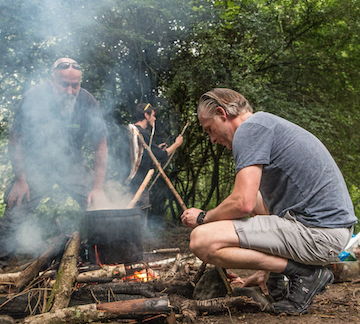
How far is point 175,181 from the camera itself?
7445 mm

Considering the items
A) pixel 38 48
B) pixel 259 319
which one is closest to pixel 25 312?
pixel 259 319

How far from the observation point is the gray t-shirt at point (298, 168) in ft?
6.30

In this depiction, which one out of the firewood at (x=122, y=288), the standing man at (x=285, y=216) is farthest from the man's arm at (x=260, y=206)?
the firewood at (x=122, y=288)

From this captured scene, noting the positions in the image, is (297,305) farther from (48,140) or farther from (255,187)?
(48,140)

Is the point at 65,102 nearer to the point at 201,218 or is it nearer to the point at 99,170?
the point at 99,170

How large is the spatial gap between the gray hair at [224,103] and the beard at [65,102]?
82.7 inches

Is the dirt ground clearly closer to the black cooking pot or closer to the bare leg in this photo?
the bare leg

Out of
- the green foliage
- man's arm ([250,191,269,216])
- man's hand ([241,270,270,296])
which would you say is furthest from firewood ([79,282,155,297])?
the green foliage

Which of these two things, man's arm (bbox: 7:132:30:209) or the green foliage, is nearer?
man's arm (bbox: 7:132:30:209)

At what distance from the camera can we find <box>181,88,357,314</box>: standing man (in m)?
1.92

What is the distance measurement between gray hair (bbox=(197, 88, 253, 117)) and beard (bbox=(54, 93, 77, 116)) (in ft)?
6.89

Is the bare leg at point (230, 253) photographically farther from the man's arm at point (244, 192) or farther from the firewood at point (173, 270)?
the firewood at point (173, 270)

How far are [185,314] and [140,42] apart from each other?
18.3 feet

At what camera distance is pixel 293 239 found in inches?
76.2
